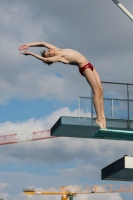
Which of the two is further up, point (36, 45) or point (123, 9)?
point (123, 9)

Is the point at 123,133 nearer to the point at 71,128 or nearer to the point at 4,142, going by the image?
the point at 71,128

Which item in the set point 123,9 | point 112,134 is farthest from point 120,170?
point 123,9

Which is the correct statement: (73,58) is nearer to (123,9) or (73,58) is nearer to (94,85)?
(94,85)

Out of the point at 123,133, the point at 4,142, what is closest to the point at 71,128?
the point at 123,133

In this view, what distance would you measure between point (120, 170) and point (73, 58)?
26.7 m

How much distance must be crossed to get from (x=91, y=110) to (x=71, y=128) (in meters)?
2.18

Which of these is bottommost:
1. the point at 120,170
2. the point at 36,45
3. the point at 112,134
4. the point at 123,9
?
the point at 112,134

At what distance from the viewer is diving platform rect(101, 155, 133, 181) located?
132 ft

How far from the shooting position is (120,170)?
41938 millimetres

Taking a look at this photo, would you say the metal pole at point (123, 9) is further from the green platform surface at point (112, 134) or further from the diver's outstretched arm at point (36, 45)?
the green platform surface at point (112, 134)

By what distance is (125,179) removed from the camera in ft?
160

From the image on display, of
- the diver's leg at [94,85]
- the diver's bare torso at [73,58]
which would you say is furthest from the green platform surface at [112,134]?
the diver's bare torso at [73,58]

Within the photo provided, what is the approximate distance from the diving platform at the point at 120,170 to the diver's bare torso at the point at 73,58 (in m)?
24.6

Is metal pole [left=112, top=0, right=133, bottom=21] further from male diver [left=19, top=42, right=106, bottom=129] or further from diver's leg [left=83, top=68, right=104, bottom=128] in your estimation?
diver's leg [left=83, top=68, right=104, bottom=128]
